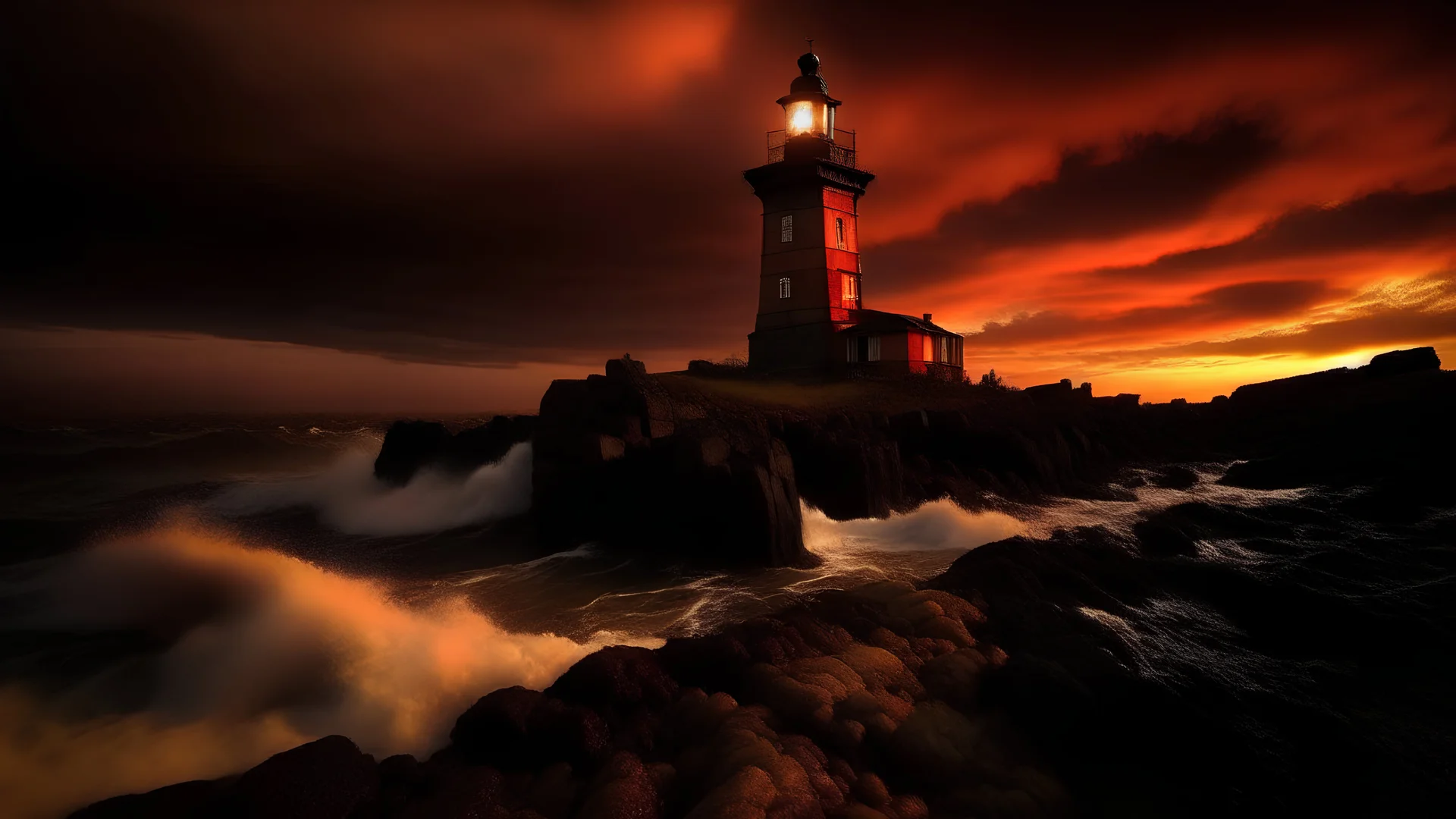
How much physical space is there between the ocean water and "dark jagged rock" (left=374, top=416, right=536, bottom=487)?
13.5 feet

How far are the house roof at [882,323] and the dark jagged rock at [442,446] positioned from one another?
65.6 feet

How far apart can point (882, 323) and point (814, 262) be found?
5.04 metres

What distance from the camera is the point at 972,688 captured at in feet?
18.8

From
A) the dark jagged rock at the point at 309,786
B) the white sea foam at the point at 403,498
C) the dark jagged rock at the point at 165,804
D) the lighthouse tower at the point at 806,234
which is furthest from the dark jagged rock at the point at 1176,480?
the dark jagged rock at the point at 165,804

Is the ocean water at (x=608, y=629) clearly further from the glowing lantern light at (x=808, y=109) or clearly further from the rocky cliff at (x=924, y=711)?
the glowing lantern light at (x=808, y=109)

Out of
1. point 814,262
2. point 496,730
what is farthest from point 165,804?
point 814,262

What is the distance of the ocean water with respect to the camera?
17.6 feet

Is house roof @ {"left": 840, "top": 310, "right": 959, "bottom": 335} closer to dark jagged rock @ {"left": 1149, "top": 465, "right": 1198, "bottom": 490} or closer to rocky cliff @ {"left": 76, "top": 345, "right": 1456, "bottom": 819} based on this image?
dark jagged rock @ {"left": 1149, "top": 465, "right": 1198, "bottom": 490}

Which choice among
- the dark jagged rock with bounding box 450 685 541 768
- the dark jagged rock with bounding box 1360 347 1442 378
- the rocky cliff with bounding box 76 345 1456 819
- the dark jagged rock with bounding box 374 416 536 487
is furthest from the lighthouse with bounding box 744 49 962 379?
the dark jagged rock with bounding box 450 685 541 768

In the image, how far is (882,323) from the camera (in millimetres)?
33906

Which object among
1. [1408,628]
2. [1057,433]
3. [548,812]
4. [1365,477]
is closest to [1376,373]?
[1365,477]

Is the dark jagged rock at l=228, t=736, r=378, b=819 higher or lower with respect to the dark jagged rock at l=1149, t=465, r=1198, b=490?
higher

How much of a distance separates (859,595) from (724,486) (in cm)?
420

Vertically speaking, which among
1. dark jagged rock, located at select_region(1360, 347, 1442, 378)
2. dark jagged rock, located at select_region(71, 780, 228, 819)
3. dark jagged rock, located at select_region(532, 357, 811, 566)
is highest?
dark jagged rock, located at select_region(1360, 347, 1442, 378)
